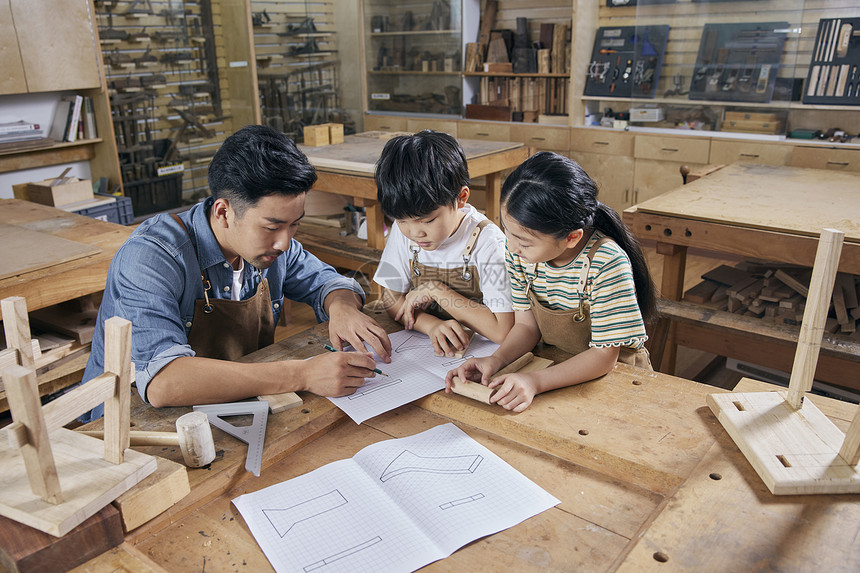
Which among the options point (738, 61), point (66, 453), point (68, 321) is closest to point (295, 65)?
point (738, 61)

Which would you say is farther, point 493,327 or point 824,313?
point 493,327

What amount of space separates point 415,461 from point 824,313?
0.74 metres

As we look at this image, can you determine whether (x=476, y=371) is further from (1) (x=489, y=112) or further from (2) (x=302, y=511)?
(1) (x=489, y=112)

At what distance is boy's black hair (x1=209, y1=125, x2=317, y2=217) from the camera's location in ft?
4.66

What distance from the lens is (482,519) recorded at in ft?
3.35

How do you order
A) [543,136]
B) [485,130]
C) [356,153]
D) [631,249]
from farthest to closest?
[485,130] → [543,136] → [356,153] → [631,249]

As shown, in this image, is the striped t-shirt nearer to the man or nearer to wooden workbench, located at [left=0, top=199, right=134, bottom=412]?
the man

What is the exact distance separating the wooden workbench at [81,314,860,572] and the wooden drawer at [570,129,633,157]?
168 inches

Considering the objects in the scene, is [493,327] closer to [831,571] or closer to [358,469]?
[358,469]

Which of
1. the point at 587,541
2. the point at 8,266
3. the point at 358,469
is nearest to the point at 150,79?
the point at 8,266

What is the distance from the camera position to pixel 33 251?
7.97ft

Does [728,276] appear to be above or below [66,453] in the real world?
below

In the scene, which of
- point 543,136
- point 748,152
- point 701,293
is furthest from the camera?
point 543,136

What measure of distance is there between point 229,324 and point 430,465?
77cm
